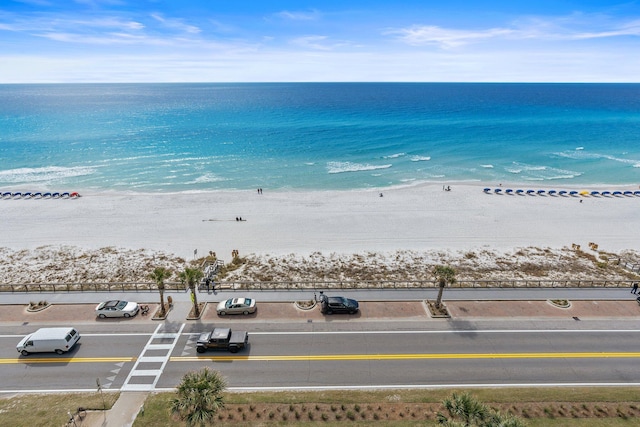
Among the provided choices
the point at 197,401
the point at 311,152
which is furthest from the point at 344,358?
the point at 311,152

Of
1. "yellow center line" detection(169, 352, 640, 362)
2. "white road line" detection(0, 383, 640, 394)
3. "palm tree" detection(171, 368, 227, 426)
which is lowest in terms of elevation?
"white road line" detection(0, 383, 640, 394)

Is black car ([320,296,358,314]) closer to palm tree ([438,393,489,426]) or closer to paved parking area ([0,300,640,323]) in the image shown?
paved parking area ([0,300,640,323])

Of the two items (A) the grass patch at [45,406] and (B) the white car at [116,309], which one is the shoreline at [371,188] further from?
(A) the grass patch at [45,406]

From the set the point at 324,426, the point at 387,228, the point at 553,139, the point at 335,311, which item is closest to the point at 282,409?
the point at 324,426

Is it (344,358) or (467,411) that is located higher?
(467,411)

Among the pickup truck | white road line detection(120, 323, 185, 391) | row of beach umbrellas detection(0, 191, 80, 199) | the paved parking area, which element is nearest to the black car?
the paved parking area

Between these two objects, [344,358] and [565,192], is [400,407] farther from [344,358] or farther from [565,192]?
[565,192]

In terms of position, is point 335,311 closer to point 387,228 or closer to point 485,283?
point 485,283
